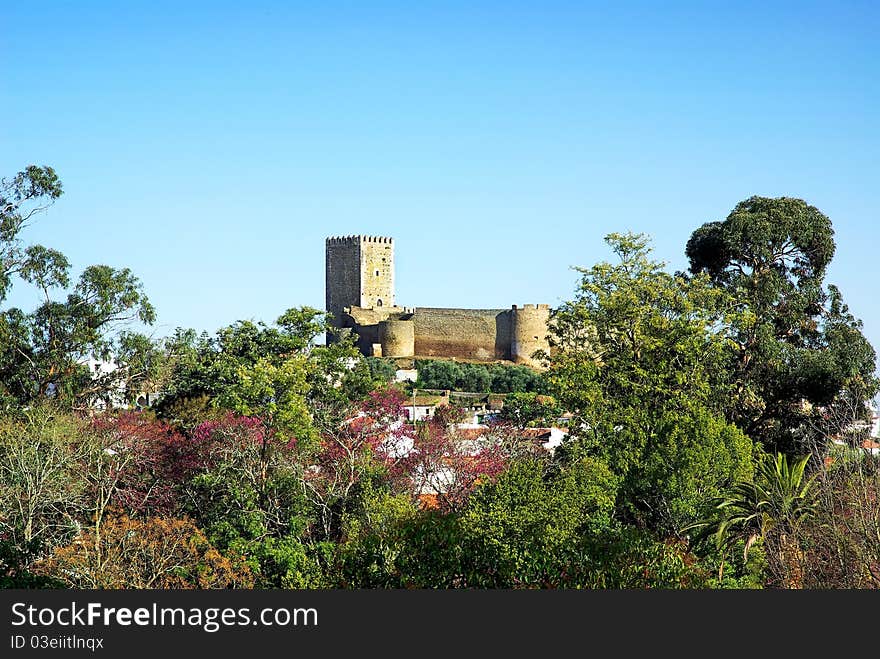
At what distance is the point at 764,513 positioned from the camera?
1670cm

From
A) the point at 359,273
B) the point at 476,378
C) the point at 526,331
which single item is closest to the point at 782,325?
the point at 476,378

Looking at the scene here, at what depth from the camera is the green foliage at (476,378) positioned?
2793 inches

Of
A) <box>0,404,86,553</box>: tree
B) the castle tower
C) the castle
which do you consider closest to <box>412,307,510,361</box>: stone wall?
the castle

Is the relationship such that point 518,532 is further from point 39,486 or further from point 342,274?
point 342,274

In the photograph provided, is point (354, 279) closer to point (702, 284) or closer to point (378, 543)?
point (702, 284)

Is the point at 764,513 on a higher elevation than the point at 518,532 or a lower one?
higher

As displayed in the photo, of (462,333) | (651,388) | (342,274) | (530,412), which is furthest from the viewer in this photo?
(342,274)

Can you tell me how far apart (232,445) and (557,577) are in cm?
870

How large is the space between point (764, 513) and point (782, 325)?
11494 millimetres

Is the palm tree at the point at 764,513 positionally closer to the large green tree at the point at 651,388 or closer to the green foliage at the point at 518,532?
the large green tree at the point at 651,388

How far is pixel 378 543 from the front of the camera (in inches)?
619

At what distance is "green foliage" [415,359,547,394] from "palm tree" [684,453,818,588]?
5116 cm

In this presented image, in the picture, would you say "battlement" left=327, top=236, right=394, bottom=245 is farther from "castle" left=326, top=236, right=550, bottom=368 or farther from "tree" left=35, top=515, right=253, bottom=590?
"tree" left=35, top=515, right=253, bottom=590

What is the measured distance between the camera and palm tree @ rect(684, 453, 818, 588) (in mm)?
16484
